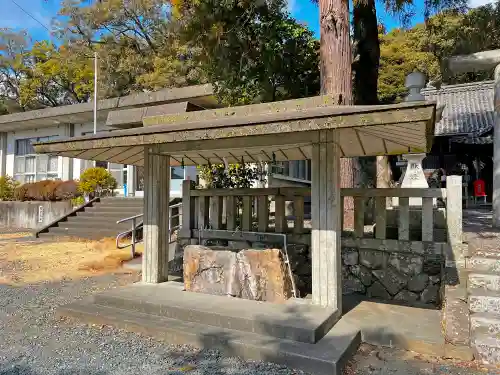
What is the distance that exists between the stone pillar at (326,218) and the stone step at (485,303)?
53.2 inches

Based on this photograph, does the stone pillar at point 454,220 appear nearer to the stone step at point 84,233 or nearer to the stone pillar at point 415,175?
the stone pillar at point 415,175

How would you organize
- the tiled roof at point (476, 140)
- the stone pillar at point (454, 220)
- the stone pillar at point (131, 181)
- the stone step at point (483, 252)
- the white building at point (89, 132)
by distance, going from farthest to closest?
1. the stone pillar at point (131, 181)
2. the tiled roof at point (476, 140)
3. the white building at point (89, 132)
4. the stone pillar at point (454, 220)
5. the stone step at point (483, 252)

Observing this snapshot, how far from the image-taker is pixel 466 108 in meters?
17.3

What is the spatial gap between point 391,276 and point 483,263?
1139 mm

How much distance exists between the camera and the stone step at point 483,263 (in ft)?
14.8

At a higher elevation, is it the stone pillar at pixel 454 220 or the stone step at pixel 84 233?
the stone pillar at pixel 454 220

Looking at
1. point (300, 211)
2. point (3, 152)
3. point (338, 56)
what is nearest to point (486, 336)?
point (300, 211)

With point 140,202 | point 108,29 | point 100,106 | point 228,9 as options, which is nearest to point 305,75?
point 228,9

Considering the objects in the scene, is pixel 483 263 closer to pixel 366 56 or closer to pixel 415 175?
pixel 415 175

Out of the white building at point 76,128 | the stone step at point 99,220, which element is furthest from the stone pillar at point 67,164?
the stone step at point 99,220

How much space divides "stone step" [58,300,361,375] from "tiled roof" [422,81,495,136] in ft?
42.7

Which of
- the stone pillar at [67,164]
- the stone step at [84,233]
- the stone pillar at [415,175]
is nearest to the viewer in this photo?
the stone pillar at [415,175]

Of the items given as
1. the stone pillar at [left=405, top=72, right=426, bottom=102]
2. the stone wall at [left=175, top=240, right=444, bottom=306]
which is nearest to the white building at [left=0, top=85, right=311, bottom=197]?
the stone pillar at [left=405, top=72, right=426, bottom=102]

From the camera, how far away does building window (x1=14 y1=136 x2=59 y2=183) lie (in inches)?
754
